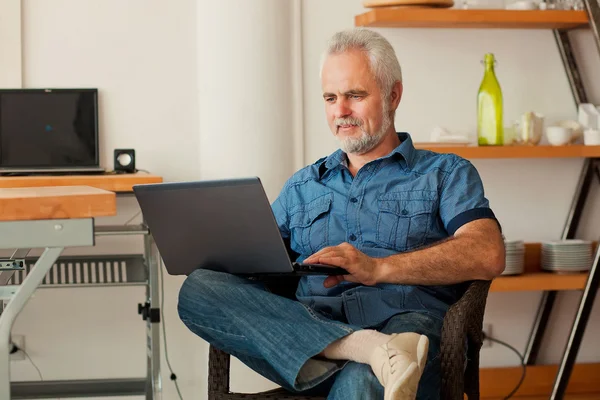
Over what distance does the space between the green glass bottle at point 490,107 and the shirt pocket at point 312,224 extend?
1378 millimetres

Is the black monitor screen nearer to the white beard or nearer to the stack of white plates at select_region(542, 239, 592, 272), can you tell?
the white beard

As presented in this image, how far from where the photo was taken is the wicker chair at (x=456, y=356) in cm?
181

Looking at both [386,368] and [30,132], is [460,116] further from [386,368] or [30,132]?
[386,368]

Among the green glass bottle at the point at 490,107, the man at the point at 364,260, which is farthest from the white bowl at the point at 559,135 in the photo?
the man at the point at 364,260

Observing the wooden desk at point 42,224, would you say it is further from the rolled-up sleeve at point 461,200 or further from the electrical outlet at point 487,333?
the electrical outlet at point 487,333

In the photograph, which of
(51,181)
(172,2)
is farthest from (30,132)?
(172,2)

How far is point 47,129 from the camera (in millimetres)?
3355

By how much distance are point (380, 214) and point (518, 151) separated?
1.40 m

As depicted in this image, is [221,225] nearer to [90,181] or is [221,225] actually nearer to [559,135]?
[90,181]

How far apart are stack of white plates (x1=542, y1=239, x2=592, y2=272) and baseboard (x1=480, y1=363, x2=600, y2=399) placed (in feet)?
1.53

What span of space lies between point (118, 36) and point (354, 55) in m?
1.48

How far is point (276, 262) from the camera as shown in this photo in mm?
1874

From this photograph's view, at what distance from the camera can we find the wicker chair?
1807mm

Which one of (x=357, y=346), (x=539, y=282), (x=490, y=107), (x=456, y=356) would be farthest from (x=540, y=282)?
(x=357, y=346)
